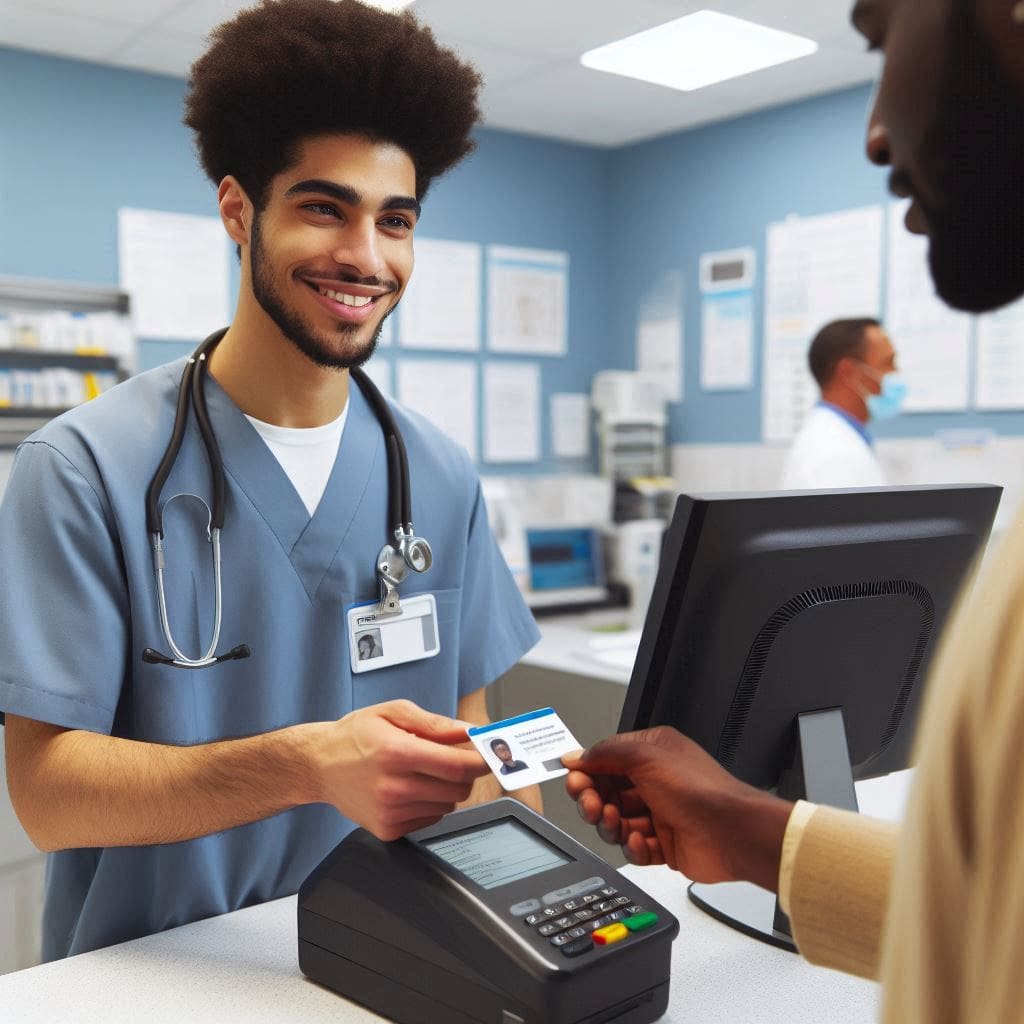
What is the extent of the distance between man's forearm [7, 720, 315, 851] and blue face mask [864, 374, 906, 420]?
8.95ft

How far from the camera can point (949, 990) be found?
0.43 m

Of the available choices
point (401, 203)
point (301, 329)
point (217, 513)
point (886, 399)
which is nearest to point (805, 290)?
point (886, 399)

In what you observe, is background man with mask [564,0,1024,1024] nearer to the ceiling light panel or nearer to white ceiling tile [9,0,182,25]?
the ceiling light panel

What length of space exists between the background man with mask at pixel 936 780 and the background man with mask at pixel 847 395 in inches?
95.0

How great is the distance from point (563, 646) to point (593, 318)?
1.98 metres

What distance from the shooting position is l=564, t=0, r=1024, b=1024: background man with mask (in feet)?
1.34

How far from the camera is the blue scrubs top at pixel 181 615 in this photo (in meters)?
1.11

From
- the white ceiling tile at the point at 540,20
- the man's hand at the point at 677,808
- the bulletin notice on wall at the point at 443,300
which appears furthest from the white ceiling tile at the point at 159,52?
the man's hand at the point at 677,808

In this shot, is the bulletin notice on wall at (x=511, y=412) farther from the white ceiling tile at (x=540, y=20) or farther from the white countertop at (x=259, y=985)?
the white countertop at (x=259, y=985)

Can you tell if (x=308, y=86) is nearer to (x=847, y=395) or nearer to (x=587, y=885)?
(x=587, y=885)

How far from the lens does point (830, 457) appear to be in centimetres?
317

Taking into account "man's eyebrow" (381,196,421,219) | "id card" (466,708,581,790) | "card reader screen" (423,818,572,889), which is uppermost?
"man's eyebrow" (381,196,421,219)

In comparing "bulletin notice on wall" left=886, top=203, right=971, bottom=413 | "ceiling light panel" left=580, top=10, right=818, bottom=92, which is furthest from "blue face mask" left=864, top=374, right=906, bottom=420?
"ceiling light panel" left=580, top=10, right=818, bottom=92

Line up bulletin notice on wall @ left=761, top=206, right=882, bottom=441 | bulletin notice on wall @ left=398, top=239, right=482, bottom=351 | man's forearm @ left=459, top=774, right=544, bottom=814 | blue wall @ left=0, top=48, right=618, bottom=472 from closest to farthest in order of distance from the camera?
man's forearm @ left=459, top=774, right=544, bottom=814 < blue wall @ left=0, top=48, right=618, bottom=472 < bulletin notice on wall @ left=761, top=206, right=882, bottom=441 < bulletin notice on wall @ left=398, top=239, right=482, bottom=351
